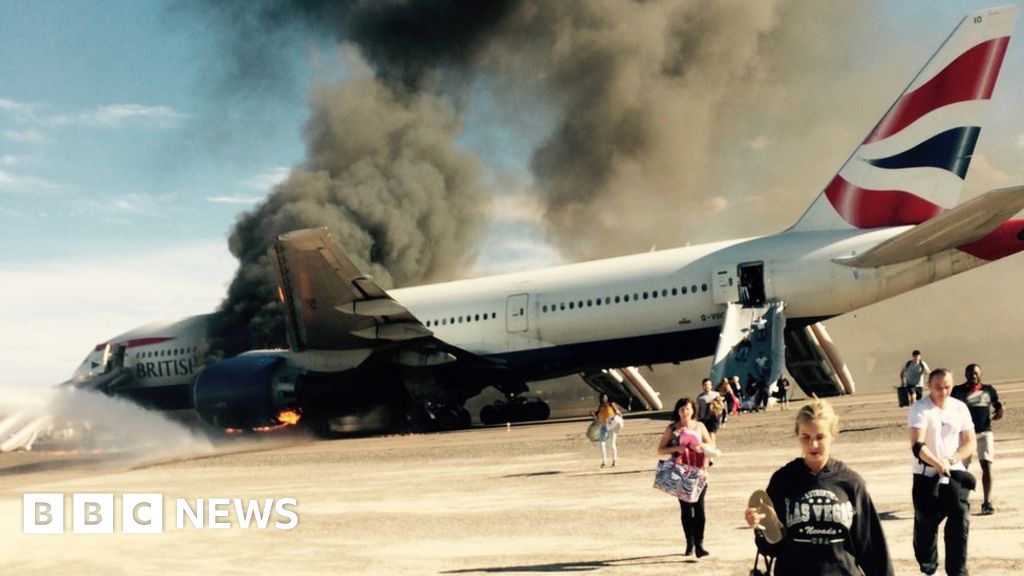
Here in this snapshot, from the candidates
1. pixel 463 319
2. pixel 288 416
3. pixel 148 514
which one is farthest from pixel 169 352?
pixel 148 514

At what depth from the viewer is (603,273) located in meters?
30.3

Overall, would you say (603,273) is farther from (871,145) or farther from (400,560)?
(400,560)

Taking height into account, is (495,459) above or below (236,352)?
below

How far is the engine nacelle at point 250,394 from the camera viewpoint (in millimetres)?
30500

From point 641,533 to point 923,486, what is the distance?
3.78m

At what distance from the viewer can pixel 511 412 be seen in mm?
35125

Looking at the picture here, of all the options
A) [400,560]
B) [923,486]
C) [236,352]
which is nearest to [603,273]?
[236,352]

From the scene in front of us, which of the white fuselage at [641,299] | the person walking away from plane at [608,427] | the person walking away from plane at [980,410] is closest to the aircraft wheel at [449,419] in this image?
the white fuselage at [641,299]

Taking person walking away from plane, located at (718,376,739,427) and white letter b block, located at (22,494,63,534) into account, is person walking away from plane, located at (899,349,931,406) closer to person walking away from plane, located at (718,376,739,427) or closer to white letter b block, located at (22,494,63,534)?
person walking away from plane, located at (718,376,739,427)

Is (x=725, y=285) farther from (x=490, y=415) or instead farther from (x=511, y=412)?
(x=490, y=415)

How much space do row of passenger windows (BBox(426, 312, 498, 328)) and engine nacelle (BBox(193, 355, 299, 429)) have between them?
4.40 metres

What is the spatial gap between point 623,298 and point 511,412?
7.27 m

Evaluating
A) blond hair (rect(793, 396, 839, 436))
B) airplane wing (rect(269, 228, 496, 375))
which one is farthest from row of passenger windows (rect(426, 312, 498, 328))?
blond hair (rect(793, 396, 839, 436))

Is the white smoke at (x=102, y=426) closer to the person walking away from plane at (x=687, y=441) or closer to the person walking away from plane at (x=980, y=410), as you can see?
the person walking away from plane at (x=687, y=441)
